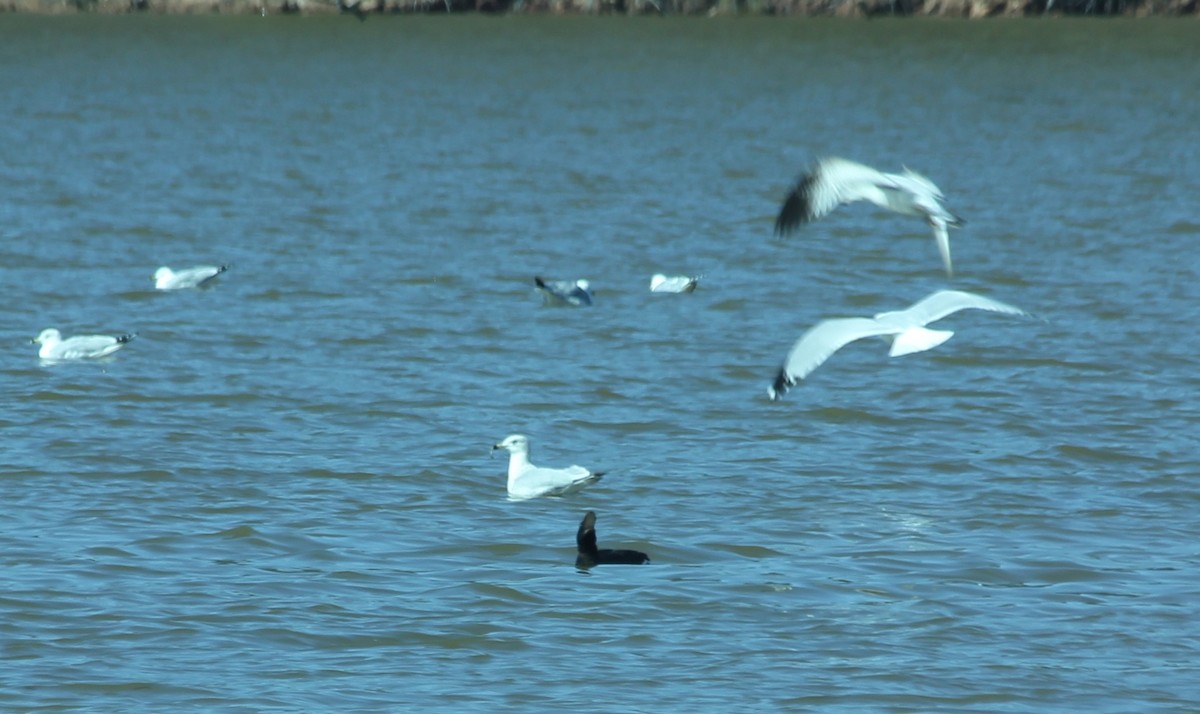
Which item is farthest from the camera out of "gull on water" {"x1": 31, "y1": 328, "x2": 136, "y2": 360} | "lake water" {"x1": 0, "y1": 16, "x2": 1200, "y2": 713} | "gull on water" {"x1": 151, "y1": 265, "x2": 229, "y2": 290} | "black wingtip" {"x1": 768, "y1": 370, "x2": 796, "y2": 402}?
"gull on water" {"x1": 151, "y1": 265, "x2": 229, "y2": 290}

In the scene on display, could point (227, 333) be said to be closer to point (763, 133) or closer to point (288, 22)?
point (763, 133)

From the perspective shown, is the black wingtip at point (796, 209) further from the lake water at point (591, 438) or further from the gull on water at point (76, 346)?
the gull on water at point (76, 346)

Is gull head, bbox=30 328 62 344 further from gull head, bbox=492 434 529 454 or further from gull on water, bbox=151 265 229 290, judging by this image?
gull head, bbox=492 434 529 454

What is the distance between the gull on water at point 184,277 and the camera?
576 inches

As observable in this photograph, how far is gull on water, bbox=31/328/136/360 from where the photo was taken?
11984mm

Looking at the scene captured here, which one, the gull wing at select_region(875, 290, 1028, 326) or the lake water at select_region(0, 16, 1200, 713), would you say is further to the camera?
the gull wing at select_region(875, 290, 1028, 326)

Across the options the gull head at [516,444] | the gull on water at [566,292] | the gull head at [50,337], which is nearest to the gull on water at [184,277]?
the gull head at [50,337]

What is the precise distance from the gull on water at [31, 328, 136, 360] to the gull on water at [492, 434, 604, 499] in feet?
13.0

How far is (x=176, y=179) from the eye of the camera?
22.3 m

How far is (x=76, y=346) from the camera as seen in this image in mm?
11977

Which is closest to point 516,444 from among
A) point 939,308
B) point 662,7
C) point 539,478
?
point 539,478

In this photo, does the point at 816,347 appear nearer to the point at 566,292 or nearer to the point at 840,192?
the point at 840,192

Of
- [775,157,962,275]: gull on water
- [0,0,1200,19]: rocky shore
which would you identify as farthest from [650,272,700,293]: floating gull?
[0,0,1200,19]: rocky shore

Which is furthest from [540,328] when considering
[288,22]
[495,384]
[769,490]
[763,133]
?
[288,22]
